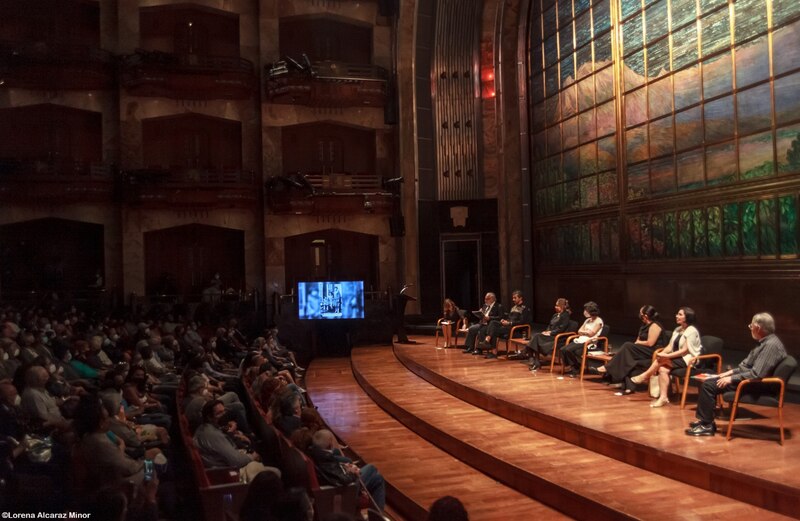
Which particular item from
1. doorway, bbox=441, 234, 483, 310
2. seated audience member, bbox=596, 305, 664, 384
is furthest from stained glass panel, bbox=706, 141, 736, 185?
doorway, bbox=441, 234, 483, 310

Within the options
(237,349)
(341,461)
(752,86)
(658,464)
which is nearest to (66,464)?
(341,461)

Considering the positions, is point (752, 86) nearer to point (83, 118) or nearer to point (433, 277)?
point (433, 277)

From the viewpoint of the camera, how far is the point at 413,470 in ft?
19.0

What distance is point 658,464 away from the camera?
16.0 feet

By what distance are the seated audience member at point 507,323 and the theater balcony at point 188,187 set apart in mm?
8751

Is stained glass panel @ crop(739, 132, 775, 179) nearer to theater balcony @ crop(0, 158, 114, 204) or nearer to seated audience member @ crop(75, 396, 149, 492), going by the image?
seated audience member @ crop(75, 396, 149, 492)

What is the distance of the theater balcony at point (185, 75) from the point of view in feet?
53.3

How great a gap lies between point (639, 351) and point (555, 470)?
2.30 meters

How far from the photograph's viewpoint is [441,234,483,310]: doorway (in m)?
15.3

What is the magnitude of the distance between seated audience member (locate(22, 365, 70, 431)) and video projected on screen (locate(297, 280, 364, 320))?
8.70 m

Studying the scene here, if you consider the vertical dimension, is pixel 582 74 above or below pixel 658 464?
above

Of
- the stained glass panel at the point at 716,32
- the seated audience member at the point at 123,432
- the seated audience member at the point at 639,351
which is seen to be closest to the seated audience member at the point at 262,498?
the seated audience member at the point at 123,432

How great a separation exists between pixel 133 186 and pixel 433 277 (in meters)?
7.51

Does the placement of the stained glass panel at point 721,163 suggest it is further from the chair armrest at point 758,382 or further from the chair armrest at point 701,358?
the chair armrest at point 758,382
